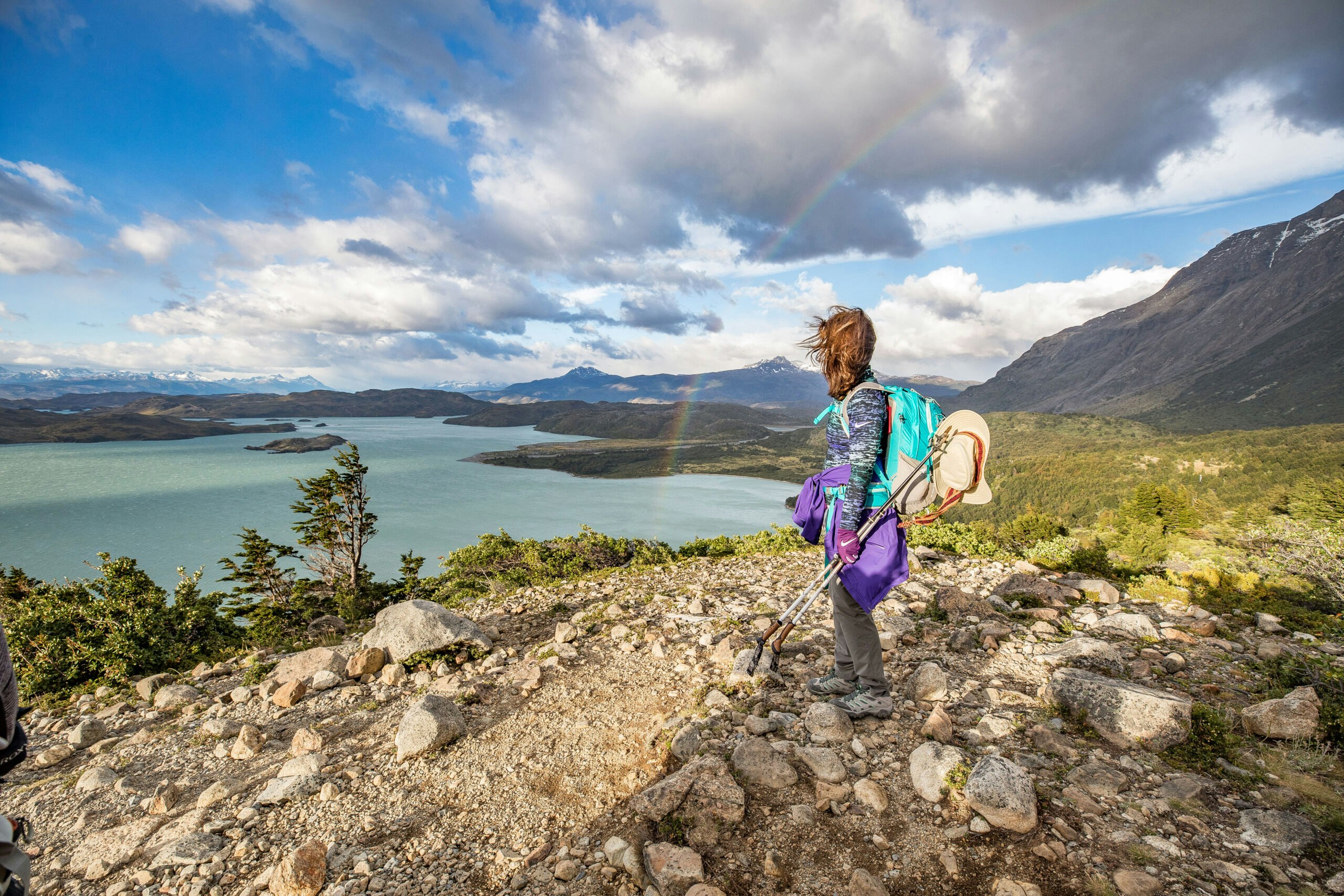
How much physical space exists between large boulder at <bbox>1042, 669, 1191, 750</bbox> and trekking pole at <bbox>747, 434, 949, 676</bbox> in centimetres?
197


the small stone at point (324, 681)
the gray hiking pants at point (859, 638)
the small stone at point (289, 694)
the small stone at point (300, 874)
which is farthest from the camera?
the small stone at point (324, 681)

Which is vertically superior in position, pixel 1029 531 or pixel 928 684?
pixel 928 684

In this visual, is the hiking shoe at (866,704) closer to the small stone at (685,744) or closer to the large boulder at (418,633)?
the small stone at (685,744)

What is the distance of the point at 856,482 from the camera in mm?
3457

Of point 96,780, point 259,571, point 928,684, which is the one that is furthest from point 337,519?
point 928,684

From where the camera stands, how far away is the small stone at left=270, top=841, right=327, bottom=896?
273cm

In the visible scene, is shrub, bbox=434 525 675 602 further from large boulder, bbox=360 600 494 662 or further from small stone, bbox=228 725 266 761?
small stone, bbox=228 725 266 761

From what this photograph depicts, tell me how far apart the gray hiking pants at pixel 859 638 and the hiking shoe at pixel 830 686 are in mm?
272

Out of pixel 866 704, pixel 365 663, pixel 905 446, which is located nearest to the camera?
pixel 905 446

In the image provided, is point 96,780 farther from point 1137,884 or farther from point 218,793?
point 1137,884

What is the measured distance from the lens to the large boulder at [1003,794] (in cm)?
278

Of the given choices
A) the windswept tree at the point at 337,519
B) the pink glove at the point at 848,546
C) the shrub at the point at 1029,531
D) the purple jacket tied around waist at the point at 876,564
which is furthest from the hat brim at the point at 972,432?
the windswept tree at the point at 337,519

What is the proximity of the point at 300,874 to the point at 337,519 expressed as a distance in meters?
19.2

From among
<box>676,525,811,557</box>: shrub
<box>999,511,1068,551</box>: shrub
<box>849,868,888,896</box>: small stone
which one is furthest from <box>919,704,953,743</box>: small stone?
<box>999,511,1068,551</box>: shrub
